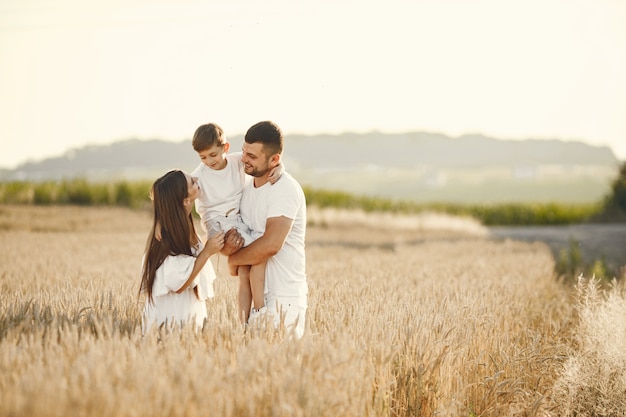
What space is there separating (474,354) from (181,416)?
3.02 m

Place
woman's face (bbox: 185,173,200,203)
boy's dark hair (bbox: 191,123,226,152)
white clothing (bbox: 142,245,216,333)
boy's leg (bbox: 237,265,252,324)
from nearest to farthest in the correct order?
1. white clothing (bbox: 142,245,216,333)
2. woman's face (bbox: 185,173,200,203)
3. boy's dark hair (bbox: 191,123,226,152)
4. boy's leg (bbox: 237,265,252,324)

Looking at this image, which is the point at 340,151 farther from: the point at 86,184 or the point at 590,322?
the point at 590,322

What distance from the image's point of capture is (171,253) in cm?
488

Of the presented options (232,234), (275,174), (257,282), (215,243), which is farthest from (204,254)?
(275,174)

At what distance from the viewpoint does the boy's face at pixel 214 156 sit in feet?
17.5

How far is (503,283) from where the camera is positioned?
7.97 m

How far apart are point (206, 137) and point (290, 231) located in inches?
39.0

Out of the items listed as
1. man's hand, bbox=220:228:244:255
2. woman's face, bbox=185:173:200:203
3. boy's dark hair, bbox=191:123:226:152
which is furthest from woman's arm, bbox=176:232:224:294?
boy's dark hair, bbox=191:123:226:152

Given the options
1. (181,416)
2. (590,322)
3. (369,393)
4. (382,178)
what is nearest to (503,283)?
(590,322)

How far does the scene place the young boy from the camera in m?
5.28

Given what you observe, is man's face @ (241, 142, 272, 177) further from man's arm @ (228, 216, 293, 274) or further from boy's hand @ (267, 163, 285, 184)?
man's arm @ (228, 216, 293, 274)

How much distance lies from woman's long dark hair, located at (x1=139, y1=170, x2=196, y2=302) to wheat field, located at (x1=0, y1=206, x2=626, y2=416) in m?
0.48

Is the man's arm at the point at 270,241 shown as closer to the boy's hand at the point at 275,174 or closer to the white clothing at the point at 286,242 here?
→ the white clothing at the point at 286,242

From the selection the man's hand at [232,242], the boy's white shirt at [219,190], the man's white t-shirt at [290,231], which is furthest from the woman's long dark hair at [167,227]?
the man's white t-shirt at [290,231]
